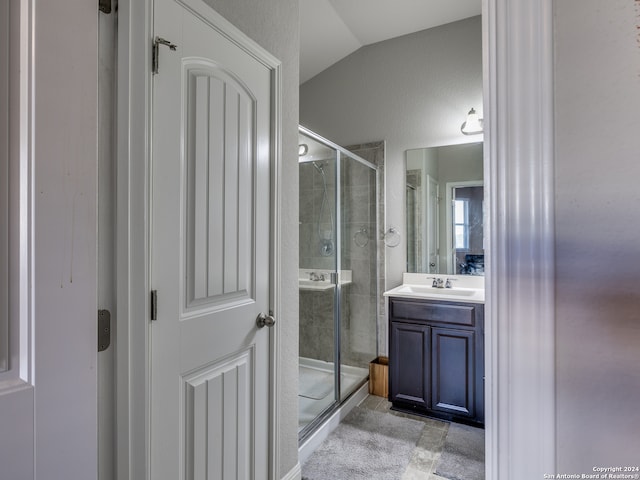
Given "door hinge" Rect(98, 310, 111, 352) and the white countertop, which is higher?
"door hinge" Rect(98, 310, 111, 352)

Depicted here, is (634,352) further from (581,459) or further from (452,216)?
(452,216)

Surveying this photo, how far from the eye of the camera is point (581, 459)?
1.24 ft

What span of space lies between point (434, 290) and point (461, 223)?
556mm

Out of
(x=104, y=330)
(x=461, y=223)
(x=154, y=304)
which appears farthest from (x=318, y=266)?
(x=104, y=330)

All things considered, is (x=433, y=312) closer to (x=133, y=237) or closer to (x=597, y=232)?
(x=133, y=237)

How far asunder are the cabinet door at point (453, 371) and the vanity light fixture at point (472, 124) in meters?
1.44

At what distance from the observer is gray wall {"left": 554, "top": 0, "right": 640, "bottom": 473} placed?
1.17ft

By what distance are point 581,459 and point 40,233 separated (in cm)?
83

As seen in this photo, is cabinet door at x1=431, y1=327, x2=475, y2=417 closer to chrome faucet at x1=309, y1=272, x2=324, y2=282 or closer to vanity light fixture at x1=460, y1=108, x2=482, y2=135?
chrome faucet at x1=309, y1=272, x2=324, y2=282

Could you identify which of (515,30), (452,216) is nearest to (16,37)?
(515,30)

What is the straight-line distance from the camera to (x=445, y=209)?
2738mm

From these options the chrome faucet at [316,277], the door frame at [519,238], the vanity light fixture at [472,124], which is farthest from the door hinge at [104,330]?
the vanity light fixture at [472,124]

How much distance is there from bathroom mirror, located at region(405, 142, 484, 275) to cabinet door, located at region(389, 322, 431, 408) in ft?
1.99

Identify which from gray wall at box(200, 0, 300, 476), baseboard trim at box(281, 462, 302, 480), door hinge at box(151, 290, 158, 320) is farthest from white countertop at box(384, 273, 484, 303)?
door hinge at box(151, 290, 158, 320)
